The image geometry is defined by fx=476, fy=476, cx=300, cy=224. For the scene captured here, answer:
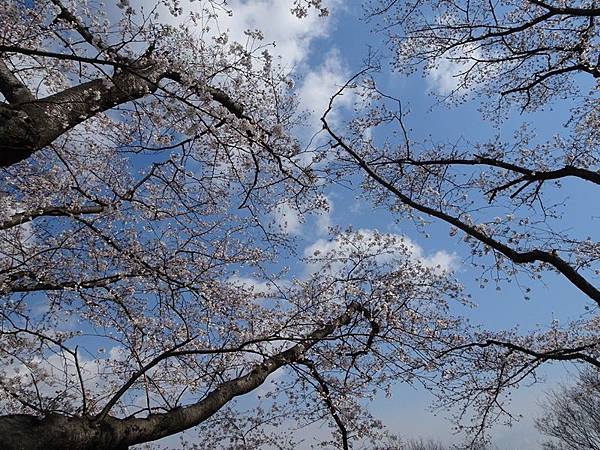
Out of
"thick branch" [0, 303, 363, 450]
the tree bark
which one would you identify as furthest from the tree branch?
"thick branch" [0, 303, 363, 450]

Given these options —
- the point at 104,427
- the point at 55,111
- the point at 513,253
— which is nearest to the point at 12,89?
the point at 55,111

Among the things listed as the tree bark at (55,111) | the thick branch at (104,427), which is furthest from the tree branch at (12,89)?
the thick branch at (104,427)

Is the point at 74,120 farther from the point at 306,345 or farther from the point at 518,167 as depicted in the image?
the point at 518,167

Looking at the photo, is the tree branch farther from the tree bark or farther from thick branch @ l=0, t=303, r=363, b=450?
thick branch @ l=0, t=303, r=363, b=450

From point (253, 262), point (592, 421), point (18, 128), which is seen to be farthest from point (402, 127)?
point (592, 421)

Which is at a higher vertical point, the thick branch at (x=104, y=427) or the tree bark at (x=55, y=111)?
the tree bark at (x=55, y=111)

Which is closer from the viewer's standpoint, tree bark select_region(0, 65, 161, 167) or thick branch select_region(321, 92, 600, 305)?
tree bark select_region(0, 65, 161, 167)

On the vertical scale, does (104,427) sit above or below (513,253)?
below

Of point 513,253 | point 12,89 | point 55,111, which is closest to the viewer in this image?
point 55,111

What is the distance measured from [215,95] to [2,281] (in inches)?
109

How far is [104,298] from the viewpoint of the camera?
5.61 meters

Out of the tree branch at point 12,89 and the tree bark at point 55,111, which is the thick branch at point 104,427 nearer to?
the tree bark at point 55,111

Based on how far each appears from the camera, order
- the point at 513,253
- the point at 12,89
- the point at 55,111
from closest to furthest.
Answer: the point at 55,111 < the point at 12,89 < the point at 513,253

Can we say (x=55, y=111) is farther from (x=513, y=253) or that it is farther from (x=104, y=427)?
(x=513, y=253)
